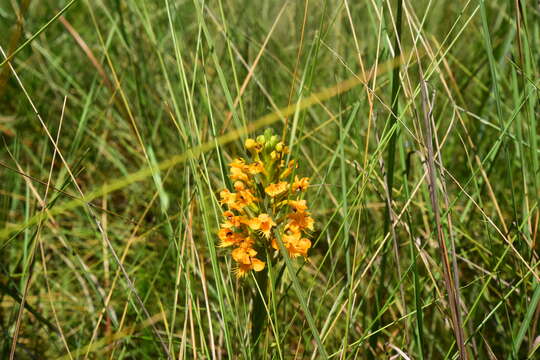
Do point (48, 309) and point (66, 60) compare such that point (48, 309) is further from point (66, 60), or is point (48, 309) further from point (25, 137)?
point (66, 60)

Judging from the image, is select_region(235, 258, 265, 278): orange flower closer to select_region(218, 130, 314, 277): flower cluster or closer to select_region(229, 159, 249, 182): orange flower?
select_region(218, 130, 314, 277): flower cluster

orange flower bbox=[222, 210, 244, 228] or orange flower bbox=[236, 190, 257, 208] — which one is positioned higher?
orange flower bbox=[236, 190, 257, 208]

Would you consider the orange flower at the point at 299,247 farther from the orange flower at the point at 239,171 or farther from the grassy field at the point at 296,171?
the orange flower at the point at 239,171

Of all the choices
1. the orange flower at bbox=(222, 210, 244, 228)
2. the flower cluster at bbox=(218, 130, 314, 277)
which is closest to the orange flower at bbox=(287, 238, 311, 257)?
the flower cluster at bbox=(218, 130, 314, 277)

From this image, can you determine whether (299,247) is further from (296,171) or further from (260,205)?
(296,171)

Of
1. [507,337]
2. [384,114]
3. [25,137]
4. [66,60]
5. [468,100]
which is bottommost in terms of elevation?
[507,337]

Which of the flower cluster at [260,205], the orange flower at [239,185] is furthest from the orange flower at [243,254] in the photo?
the orange flower at [239,185]

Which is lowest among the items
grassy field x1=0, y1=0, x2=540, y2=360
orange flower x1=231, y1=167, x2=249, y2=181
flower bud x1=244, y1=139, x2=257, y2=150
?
grassy field x1=0, y1=0, x2=540, y2=360

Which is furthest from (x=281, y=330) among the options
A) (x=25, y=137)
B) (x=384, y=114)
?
(x=25, y=137)
